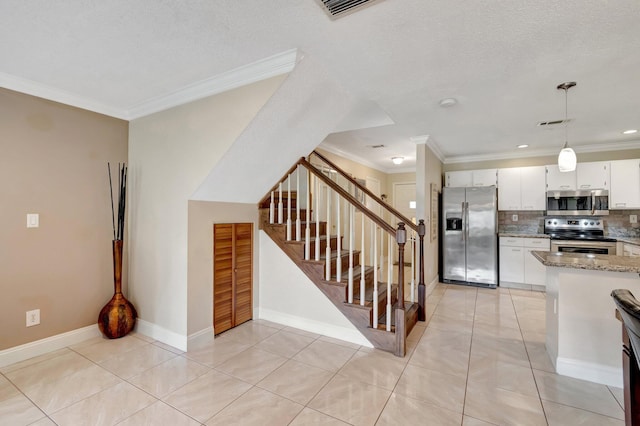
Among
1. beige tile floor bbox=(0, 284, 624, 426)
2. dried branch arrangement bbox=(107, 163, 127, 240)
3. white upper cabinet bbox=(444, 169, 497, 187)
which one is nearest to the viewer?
beige tile floor bbox=(0, 284, 624, 426)

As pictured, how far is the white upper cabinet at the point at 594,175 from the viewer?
14.8 feet

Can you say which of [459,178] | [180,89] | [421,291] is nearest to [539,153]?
[459,178]

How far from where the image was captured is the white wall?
9.62 feet

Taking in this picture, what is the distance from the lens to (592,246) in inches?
169

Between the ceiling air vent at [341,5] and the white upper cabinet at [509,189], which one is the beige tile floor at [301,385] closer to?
the ceiling air vent at [341,5]

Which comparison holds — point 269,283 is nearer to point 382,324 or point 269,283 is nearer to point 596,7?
point 382,324

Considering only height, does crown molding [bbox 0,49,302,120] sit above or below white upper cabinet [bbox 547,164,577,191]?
above

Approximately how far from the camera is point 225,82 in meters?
2.45

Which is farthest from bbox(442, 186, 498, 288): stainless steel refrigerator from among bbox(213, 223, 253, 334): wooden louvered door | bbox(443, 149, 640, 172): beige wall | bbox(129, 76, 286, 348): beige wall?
bbox(129, 76, 286, 348): beige wall

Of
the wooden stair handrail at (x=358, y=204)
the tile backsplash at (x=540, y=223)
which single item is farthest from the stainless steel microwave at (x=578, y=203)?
the wooden stair handrail at (x=358, y=204)

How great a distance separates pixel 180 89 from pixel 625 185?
20.6 ft

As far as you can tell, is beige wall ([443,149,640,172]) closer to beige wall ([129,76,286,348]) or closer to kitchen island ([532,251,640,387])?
kitchen island ([532,251,640,387])

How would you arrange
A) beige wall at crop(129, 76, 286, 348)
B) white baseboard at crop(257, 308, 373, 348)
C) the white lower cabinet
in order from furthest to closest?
the white lower cabinet → white baseboard at crop(257, 308, 373, 348) → beige wall at crop(129, 76, 286, 348)

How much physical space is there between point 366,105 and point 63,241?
3.36 metres
